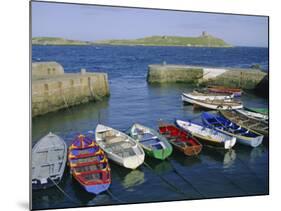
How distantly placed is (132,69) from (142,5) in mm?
697

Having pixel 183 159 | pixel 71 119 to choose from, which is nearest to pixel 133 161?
pixel 183 159

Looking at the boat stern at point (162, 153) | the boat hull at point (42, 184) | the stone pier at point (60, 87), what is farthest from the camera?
the boat stern at point (162, 153)

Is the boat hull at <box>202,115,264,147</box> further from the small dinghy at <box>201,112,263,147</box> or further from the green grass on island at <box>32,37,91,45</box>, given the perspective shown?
the green grass on island at <box>32,37,91,45</box>

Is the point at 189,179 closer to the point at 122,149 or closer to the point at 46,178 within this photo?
the point at 122,149

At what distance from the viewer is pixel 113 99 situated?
4.77 metres

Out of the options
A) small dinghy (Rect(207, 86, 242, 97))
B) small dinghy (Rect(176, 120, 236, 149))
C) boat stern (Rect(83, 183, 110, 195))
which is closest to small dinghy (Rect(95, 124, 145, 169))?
boat stern (Rect(83, 183, 110, 195))

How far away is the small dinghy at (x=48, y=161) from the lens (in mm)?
4340

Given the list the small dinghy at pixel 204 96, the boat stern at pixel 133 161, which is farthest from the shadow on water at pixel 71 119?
the small dinghy at pixel 204 96

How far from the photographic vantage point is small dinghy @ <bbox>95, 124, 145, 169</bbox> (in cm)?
469

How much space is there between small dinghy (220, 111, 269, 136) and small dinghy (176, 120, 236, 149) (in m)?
0.23

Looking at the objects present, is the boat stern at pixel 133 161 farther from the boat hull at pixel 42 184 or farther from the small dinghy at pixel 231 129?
the small dinghy at pixel 231 129

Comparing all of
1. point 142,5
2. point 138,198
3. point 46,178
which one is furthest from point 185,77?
point 46,178

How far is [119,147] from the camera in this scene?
4.86 m

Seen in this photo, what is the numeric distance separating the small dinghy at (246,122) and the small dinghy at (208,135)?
233 mm
